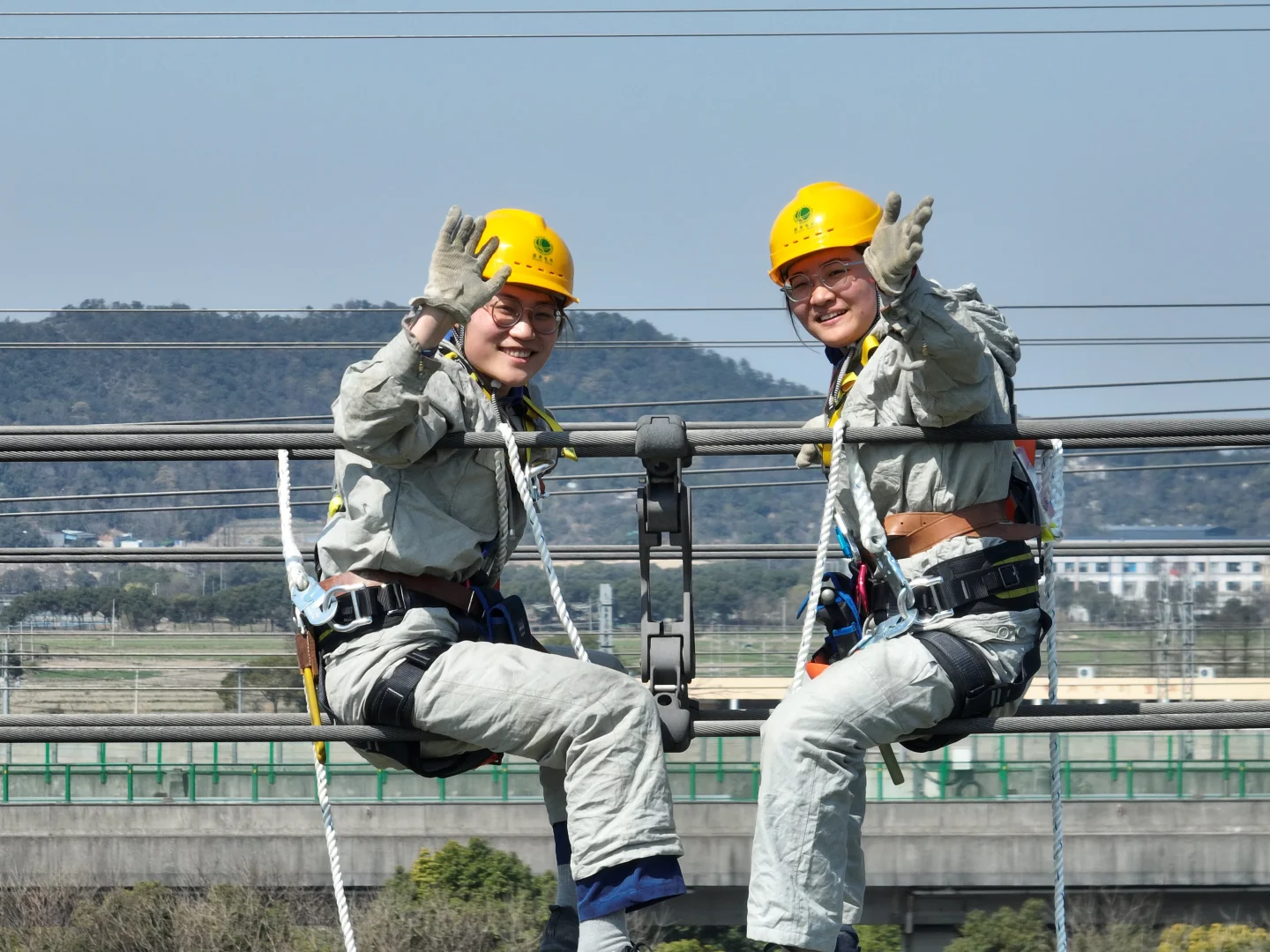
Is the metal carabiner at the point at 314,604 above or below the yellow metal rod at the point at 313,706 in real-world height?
above

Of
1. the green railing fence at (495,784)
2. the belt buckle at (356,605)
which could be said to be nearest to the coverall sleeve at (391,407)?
the belt buckle at (356,605)

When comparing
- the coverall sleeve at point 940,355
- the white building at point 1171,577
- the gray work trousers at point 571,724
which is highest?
the coverall sleeve at point 940,355

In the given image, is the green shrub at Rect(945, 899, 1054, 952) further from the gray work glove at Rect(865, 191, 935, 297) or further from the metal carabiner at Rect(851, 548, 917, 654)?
the gray work glove at Rect(865, 191, 935, 297)

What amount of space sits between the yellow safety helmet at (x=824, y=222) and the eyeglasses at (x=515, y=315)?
564 millimetres

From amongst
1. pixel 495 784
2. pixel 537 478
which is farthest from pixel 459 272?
pixel 495 784

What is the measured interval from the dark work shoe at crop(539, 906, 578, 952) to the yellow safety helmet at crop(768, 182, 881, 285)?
157cm

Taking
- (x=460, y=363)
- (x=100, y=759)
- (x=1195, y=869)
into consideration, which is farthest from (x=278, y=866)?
(x=460, y=363)

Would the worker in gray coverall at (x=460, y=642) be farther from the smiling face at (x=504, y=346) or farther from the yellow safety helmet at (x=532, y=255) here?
the yellow safety helmet at (x=532, y=255)

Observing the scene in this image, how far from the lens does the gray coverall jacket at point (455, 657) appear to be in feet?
9.27

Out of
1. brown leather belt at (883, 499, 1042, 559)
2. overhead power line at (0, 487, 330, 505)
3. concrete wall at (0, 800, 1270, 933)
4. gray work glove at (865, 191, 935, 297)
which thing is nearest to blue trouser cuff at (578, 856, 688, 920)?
brown leather belt at (883, 499, 1042, 559)

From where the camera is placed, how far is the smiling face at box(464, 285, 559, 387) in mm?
3396

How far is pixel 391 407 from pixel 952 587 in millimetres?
1195

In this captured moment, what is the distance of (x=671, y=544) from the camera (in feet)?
10.3

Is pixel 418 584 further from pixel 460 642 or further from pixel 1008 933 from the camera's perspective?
pixel 1008 933
